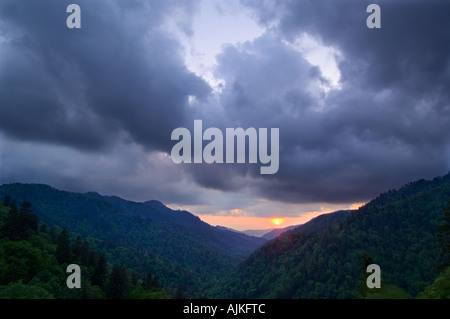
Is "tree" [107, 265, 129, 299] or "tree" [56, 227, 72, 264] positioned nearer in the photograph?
"tree" [107, 265, 129, 299]

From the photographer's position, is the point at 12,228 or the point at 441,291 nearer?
the point at 441,291

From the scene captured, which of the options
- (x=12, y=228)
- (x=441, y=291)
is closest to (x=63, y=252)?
(x=12, y=228)

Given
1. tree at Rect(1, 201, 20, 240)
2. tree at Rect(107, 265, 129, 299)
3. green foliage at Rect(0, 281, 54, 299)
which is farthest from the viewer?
tree at Rect(1, 201, 20, 240)

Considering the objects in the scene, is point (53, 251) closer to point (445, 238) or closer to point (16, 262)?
point (16, 262)

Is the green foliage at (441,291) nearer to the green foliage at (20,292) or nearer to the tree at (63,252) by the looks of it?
the green foliage at (20,292)

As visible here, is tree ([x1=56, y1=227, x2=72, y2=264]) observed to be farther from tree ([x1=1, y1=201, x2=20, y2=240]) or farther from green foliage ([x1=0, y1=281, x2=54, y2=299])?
green foliage ([x1=0, y1=281, x2=54, y2=299])

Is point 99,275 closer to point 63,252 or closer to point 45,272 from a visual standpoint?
point 63,252

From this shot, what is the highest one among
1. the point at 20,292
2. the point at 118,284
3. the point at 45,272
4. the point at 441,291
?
the point at 441,291

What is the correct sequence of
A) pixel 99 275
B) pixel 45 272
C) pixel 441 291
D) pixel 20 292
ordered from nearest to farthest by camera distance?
1. pixel 441 291
2. pixel 20 292
3. pixel 45 272
4. pixel 99 275

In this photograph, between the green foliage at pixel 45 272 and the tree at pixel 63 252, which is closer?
the green foliage at pixel 45 272

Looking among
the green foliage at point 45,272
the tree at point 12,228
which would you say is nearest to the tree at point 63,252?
the green foliage at point 45,272

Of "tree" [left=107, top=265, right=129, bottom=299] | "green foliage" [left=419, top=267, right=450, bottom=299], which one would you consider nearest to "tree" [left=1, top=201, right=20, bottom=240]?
"tree" [left=107, top=265, right=129, bottom=299]
